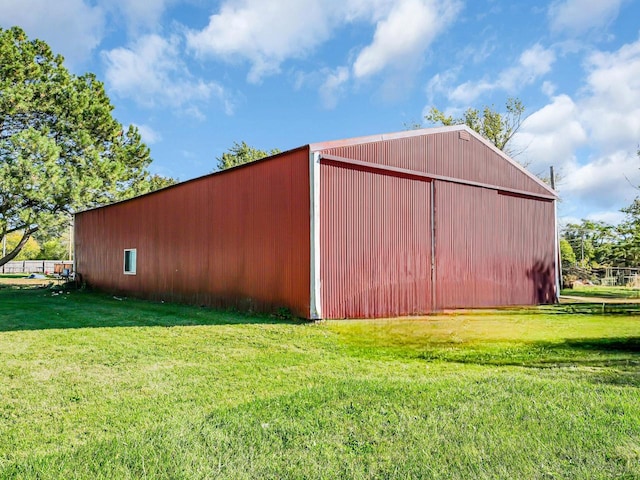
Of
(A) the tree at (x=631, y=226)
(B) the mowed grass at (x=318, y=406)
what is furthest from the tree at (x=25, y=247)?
(A) the tree at (x=631, y=226)

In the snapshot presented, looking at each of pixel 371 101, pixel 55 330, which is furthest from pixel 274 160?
pixel 371 101

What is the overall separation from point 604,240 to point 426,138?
3089 centimetres

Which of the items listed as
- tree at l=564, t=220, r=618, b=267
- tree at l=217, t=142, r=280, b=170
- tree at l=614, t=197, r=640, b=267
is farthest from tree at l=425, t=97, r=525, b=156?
tree at l=217, t=142, r=280, b=170

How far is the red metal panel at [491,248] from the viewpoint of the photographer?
908cm

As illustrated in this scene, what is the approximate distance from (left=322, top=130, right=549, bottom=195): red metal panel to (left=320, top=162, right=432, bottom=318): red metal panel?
36 cm

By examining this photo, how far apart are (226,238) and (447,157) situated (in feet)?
17.6

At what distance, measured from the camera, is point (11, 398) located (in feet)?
10.6

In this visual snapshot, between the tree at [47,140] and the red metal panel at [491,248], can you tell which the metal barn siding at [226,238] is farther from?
the tree at [47,140]

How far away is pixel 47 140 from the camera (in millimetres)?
14891

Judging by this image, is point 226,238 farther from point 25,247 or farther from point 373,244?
point 25,247

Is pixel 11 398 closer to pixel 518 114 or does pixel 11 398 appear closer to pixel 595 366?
pixel 595 366

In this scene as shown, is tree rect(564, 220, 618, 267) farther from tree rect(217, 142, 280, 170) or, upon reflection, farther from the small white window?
the small white window

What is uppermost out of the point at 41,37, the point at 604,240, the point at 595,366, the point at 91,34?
the point at 41,37

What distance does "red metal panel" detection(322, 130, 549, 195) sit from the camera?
26.4 ft
